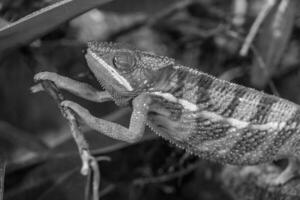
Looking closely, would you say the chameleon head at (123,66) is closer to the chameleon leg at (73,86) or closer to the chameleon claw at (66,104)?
the chameleon leg at (73,86)

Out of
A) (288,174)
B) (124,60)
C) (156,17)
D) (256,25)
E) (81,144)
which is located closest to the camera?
(81,144)

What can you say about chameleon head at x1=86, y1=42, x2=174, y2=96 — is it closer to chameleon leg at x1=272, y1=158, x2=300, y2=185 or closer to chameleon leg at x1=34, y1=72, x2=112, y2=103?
chameleon leg at x1=34, y1=72, x2=112, y2=103

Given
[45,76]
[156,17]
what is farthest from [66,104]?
[156,17]

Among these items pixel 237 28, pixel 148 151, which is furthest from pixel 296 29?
pixel 148 151

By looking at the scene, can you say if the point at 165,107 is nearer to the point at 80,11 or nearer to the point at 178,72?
the point at 178,72

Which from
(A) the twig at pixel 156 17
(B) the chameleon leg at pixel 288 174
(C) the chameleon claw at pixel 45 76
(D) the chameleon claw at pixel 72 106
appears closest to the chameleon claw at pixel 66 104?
(D) the chameleon claw at pixel 72 106

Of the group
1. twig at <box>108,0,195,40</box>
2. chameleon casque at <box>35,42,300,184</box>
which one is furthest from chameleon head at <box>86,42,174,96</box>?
twig at <box>108,0,195,40</box>

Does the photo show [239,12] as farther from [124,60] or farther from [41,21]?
[41,21]
